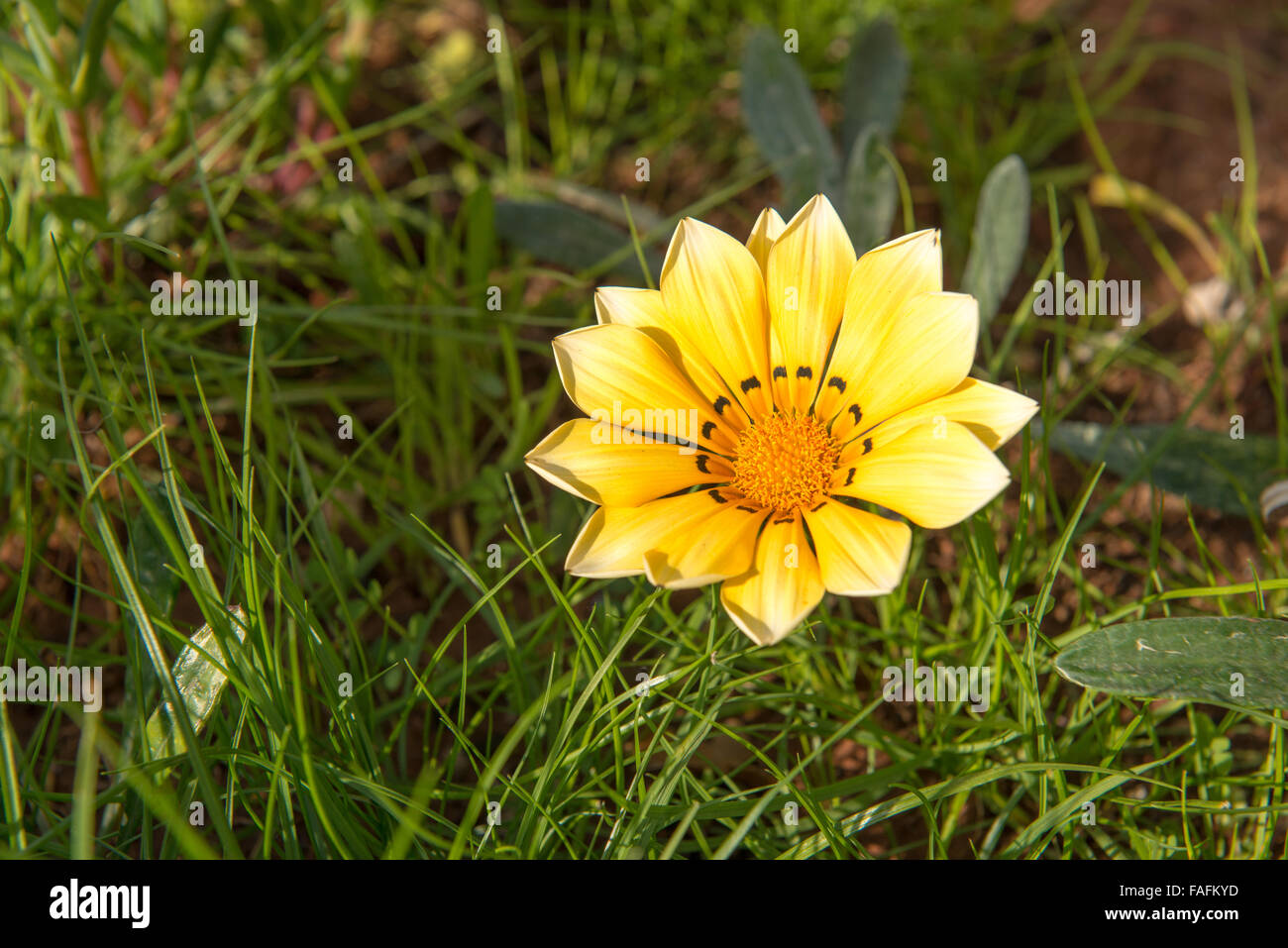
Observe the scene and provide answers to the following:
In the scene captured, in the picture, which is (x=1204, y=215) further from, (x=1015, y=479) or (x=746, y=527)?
(x=746, y=527)

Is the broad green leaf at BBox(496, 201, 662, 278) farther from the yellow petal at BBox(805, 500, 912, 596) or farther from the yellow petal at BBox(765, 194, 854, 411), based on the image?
the yellow petal at BBox(805, 500, 912, 596)

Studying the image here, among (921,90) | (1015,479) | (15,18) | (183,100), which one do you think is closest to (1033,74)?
(921,90)

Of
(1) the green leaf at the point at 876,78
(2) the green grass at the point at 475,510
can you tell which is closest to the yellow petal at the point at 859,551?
(2) the green grass at the point at 475,510

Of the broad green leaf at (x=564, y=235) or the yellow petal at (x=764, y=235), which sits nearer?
the yellow petal at (x=764, y=235)

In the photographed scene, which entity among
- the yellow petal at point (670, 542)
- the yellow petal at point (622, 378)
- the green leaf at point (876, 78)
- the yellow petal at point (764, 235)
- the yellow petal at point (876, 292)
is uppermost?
the green leaf at point (876, 78)

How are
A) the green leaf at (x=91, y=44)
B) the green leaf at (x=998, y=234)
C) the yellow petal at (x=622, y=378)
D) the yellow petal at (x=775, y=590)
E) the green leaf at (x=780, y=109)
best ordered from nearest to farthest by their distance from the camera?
the yellow petal at (x=775, y=590) → the yellow petal at (x=622, y=378) → the green leaf at (x=91, y=44) → the green leaf at (x=998, y=234) → the green leaf at (x=780, y=109)

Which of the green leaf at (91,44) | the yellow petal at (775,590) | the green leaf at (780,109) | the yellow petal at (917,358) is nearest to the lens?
the yellow petal at (775,590)

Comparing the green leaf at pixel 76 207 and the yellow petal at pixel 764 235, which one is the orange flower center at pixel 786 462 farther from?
the green leaf at pixel 76 207
